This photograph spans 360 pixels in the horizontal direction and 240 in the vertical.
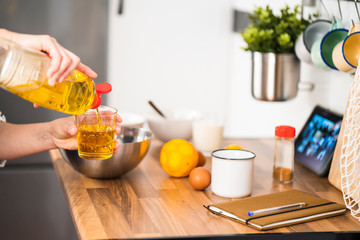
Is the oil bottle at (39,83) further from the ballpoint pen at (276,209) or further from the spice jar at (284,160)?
the spice jar at (284,160)

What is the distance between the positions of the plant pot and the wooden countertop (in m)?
0.26

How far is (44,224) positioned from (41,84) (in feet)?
5.39

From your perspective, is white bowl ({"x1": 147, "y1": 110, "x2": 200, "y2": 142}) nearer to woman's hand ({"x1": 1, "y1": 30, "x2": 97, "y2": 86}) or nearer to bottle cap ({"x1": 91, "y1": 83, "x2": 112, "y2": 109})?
bottle cap ({"x1": 91, "y1": 83, "x2": 112, "y2": 109})

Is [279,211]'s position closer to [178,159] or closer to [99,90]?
[178,159]

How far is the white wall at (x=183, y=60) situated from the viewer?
2.96 meters

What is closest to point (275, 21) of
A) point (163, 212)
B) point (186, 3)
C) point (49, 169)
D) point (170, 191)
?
point (170, 191)

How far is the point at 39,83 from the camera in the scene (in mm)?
1140

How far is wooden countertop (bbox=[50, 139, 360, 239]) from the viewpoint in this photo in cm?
117

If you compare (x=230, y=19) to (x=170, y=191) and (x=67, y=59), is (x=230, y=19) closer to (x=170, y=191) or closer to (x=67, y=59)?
(x=170, y=191)

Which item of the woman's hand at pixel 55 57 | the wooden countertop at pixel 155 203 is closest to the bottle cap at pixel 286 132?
the wooden countertop at pixel 155 203

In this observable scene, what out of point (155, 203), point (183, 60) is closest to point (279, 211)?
point (155, 203)

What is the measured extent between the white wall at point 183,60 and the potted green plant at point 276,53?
2.99 feet

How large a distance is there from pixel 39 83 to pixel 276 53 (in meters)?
0.94

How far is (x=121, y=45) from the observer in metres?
2.96
